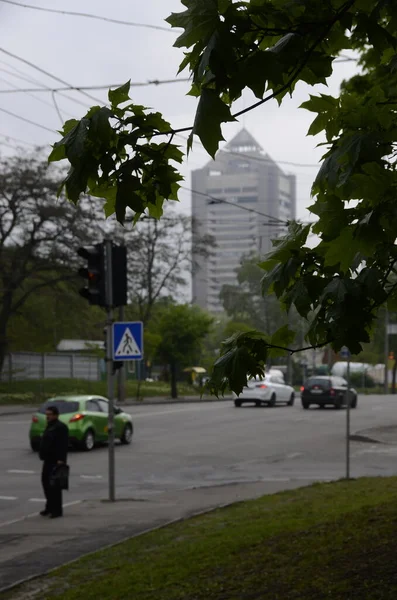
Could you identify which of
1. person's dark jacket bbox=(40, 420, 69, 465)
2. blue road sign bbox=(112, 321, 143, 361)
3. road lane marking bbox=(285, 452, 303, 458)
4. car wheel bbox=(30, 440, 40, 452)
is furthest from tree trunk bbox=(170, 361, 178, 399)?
person's dark jacket bbox=(40, 420, 69, 465)

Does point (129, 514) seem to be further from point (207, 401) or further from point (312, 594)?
point (207, 401)

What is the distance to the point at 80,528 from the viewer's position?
39.0ft

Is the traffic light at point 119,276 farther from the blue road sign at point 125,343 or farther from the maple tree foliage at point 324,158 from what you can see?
→ the maple tree foliage at point 324,158

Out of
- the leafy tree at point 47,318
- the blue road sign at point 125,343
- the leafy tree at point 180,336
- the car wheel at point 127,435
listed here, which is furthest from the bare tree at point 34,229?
the blue road sign at point 125,343

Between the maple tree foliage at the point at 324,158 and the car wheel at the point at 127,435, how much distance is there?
20.9 metres

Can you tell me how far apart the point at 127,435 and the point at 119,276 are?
12150 millimetres

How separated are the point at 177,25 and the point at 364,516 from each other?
6077 mm

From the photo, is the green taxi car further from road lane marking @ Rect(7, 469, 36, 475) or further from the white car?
the white car

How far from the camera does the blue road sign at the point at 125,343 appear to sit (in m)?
14.8

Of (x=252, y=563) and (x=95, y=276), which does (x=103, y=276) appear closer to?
(x=95, y=276)

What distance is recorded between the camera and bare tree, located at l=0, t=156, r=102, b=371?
46.7m

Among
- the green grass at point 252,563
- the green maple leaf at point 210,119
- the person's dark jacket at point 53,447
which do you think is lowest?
the green grass at point 252,563

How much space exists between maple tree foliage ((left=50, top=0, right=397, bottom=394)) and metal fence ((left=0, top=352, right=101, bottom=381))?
5018cm

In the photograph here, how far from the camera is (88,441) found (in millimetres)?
23938
